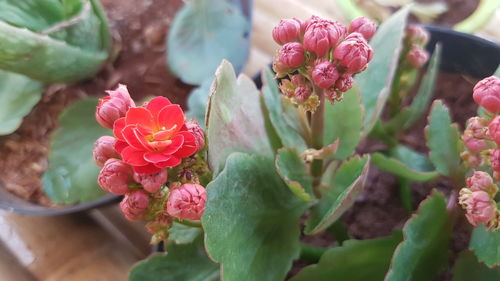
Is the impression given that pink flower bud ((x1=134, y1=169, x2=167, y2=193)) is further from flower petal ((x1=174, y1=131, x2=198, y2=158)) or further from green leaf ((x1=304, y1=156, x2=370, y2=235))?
green leaf ((x1=304, y1=156, x2=370, y2=235))

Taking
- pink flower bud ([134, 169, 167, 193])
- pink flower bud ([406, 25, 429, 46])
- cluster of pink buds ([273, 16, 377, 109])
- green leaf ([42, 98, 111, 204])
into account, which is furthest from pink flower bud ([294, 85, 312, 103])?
green leaf ([42, 98, 111, 204])

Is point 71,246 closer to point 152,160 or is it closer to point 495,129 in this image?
point 152,160

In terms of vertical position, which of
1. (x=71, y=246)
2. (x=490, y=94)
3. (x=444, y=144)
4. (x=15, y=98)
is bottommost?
(x=71, y=246)

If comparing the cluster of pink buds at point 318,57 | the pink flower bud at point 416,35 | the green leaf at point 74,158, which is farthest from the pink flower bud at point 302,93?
the green leaf at point 74,158

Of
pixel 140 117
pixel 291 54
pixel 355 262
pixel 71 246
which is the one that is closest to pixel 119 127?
pixel 140 117

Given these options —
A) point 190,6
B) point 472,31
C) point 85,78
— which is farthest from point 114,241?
point 472,31

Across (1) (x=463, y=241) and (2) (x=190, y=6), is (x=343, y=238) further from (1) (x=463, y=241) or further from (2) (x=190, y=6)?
(2) (x=190, y=6)
